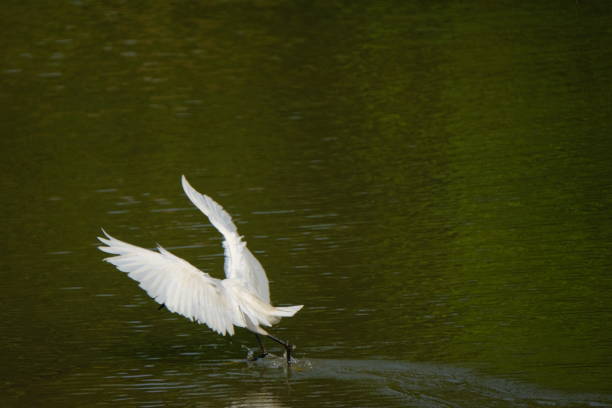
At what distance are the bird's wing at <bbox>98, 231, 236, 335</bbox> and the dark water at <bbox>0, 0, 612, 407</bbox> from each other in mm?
688

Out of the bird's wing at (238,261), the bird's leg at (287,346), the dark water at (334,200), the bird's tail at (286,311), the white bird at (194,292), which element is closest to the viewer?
the bird's tail at (286,311)

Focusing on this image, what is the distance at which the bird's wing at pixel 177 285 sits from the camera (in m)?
10.9

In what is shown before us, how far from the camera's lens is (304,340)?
482 inches

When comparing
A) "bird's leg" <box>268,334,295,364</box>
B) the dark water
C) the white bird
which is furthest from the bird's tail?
the dark water

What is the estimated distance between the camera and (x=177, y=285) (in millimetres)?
10977

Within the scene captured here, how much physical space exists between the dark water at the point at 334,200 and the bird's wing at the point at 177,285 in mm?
688

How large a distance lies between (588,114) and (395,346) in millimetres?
10717

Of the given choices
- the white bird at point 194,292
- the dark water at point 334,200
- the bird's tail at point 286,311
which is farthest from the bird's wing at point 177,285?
the dark water at point 334,200

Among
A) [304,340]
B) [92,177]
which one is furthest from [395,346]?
[92,177]

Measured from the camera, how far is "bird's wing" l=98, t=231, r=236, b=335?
35.7 ft

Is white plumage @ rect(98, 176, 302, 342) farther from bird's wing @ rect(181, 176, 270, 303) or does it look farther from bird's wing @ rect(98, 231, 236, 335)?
bird's wing @ rect(181, 176, 270, 303)

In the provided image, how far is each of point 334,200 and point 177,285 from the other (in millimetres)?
6977

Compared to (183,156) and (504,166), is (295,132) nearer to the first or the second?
(183,156)

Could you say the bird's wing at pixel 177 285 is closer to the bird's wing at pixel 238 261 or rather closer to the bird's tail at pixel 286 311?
the bird's tail at pixel 286 311
